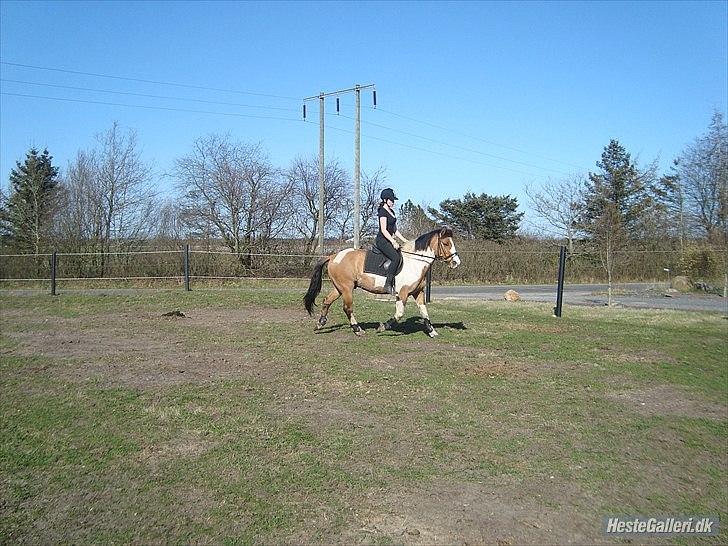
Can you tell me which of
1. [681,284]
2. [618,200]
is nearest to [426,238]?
[618,200]

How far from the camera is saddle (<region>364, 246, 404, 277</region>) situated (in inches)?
398

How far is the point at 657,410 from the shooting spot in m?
6.10

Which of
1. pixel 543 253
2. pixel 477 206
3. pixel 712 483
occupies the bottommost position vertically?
pixel 712 483

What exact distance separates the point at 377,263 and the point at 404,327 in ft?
6.39

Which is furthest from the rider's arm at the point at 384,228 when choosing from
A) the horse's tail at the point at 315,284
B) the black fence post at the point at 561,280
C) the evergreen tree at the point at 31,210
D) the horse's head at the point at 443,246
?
the evergreen tree at the point at 31,210

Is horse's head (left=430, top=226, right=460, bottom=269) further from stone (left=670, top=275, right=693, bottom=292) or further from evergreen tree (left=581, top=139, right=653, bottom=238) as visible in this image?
stone (left=670, top=275, right=693, bottom=292)

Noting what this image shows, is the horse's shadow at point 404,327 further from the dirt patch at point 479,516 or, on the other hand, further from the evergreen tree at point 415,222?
the evergreen tree at point 415,222

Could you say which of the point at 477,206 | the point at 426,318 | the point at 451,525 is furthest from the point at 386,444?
the point at 477,206

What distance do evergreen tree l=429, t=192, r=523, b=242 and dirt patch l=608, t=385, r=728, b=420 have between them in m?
38.5

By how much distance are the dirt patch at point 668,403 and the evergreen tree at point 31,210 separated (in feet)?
78.9

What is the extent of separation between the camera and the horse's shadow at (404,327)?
10.9 metres

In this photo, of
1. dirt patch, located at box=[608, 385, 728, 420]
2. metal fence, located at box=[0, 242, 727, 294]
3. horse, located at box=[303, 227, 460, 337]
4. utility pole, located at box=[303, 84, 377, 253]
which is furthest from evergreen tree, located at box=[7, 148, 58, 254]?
dirt patch, located at box=[608, 385, 728, 420]

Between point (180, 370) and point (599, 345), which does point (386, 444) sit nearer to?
point (180, 370)

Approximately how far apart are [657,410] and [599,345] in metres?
3.94
